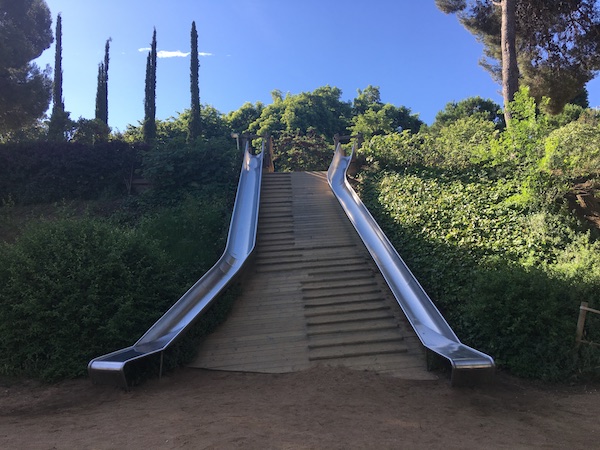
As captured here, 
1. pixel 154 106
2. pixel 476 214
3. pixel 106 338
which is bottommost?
pixel 106 338

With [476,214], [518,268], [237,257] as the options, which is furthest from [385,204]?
[518,268]

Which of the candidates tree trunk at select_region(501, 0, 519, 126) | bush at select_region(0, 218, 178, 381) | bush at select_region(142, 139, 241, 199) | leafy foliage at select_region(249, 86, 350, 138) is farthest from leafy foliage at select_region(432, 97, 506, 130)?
bush at select_region(0, 218, 178, 381)

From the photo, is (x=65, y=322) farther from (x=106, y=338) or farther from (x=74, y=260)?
(x=74, y=260)

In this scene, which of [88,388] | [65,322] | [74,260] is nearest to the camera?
[88,388]

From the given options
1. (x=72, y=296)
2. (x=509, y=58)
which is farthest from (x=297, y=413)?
(x=509, y=58)

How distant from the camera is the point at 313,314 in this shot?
21.7 feet

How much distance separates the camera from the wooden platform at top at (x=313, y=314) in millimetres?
5617

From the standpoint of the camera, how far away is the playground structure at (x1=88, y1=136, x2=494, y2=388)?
4.66 metres

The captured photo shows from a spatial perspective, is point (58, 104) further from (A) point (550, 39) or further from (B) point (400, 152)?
(A) point (550, 39)

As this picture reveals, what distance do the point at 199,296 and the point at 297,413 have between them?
3.21 metres

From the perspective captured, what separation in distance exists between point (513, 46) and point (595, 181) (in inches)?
246

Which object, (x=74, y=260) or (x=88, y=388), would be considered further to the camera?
(x=74, y=260)

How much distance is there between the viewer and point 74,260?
5.87 m

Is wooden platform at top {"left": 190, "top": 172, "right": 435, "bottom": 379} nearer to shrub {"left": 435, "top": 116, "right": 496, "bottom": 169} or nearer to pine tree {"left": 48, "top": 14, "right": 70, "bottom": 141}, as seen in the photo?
shrub {"left": 435, "top": 116, "right": 496, "bottom": 169}
